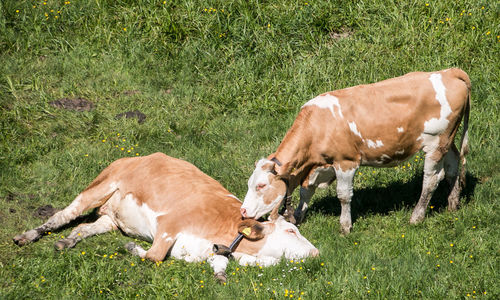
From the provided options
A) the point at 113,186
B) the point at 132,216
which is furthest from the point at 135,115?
the point at 132,216

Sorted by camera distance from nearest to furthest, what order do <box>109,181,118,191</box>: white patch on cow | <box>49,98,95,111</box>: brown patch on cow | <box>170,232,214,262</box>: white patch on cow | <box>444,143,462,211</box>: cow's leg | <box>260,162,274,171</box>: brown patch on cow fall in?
<box>170,232,214,262</box>: white patch on cow → <box>260,162,274,171</box>: brown patch on cow → <box>109,181,118,191</box>: white patch on cow → <box>444,143,462,211</box>: cow's leg → <box>49,98,95,111</box>: brown patch on cow

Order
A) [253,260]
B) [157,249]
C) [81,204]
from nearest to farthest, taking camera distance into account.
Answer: [253,260] < [157,249] < [81,204]

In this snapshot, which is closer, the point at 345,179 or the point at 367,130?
the point at 367,130

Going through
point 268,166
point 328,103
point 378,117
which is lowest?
point 268,166

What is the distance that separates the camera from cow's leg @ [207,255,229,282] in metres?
7.89

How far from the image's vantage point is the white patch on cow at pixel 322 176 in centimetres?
941

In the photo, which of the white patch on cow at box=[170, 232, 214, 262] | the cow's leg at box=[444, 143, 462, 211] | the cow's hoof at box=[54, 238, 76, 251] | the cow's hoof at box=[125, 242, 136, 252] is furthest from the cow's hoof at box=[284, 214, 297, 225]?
the cow's hoof at box=[54, 238, 76, 251]

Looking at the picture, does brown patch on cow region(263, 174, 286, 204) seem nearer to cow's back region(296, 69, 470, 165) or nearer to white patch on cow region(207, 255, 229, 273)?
cow's back region(296, 69, 470, 165)

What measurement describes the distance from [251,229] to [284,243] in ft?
1.43

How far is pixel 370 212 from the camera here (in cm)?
999

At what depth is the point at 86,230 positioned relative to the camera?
364 inches

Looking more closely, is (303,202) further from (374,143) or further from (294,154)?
(374,143)

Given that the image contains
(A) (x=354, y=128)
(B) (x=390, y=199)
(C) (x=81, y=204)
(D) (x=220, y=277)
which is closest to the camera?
(D) (x=220, y=277)

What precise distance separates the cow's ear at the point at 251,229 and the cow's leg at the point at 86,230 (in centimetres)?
210
